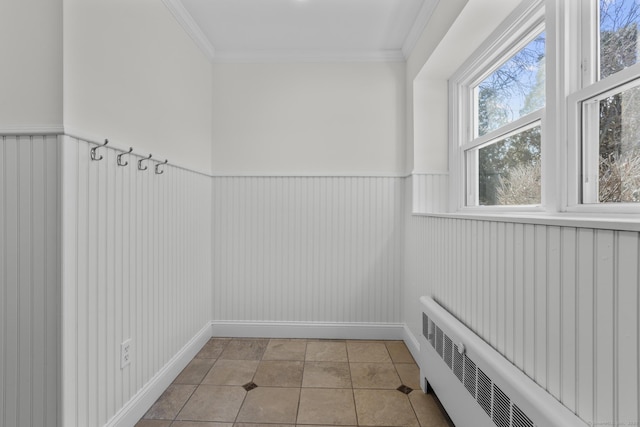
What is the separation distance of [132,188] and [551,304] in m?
1.80

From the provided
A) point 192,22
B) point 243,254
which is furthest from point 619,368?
point 192,22

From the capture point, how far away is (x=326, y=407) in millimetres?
1736

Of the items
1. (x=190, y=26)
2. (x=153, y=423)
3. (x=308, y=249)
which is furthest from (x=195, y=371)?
(x=190, y=26)

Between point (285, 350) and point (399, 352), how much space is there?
0.86m

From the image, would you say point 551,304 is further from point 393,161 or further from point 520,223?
point 393,161

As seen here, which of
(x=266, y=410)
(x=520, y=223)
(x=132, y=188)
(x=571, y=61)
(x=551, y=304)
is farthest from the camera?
(x=266, y=410)

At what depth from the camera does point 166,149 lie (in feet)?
6.37

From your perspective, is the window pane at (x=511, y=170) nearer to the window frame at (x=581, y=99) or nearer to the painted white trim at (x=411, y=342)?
the window frame at (x=581, y=99)

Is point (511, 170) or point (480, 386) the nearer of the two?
point (480, 386)

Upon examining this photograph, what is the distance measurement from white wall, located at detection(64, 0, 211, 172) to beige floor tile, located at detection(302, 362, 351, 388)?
1625 mm

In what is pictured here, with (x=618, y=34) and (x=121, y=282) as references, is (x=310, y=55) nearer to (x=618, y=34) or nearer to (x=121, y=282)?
(x=618, y=34)

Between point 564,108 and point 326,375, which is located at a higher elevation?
point 564,108

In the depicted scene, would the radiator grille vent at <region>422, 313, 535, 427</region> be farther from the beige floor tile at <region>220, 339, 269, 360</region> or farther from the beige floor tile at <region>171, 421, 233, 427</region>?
the beige floor tile at <region>220, 339, 269, 360</region>

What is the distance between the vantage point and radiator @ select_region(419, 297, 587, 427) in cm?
89
